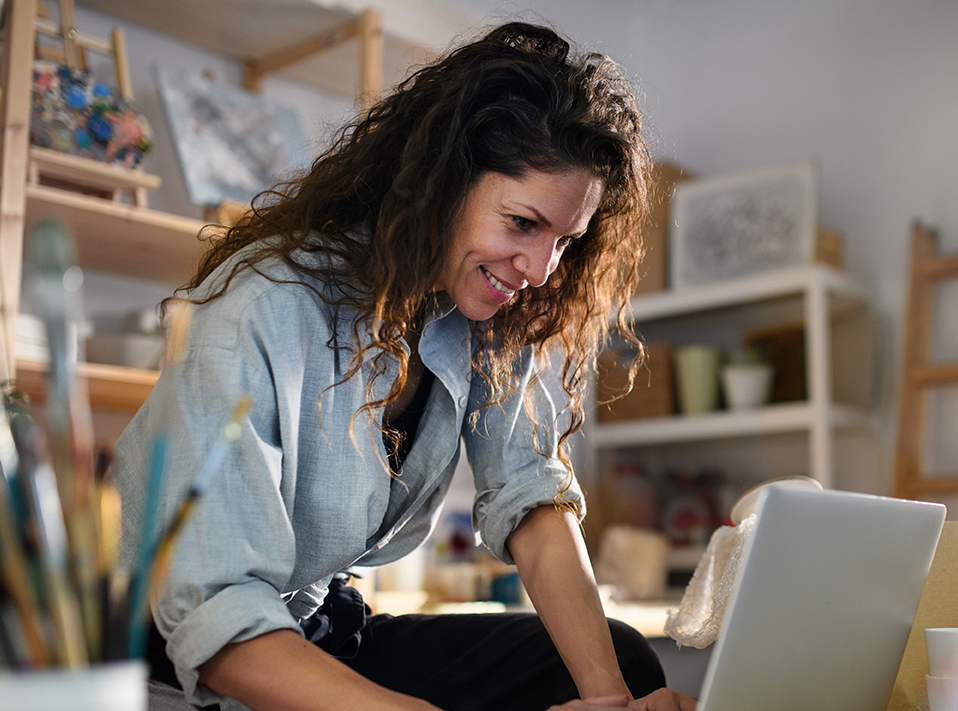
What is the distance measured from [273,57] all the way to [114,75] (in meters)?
0.38

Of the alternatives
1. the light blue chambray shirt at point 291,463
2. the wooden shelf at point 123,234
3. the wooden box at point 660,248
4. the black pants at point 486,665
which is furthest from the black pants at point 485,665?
the wooden box at point 660,248

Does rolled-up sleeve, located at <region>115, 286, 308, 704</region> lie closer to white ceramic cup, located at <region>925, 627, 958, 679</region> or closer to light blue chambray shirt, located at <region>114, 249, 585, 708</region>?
light blue chambray shirt, located at <region>114, 249, 585, 708</region>

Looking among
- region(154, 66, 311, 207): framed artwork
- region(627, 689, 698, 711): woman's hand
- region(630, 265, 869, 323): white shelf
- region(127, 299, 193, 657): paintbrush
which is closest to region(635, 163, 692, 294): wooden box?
region(630, 265, 869, 323): white shelf

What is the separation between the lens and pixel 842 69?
2.64 meters

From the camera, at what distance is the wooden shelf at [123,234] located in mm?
1664

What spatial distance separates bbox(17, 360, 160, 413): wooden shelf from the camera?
1.60m

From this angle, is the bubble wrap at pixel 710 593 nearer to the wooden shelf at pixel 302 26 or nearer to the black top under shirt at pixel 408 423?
the black top under shirt at pixel 408 423

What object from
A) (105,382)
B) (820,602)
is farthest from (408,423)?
(105,382)

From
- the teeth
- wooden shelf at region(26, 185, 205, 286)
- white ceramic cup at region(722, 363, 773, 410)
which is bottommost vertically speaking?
white ceramic cup at region(722, 363, 773, 410)

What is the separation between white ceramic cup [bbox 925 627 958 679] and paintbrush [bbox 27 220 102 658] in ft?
2.15

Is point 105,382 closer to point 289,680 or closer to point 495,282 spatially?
point 495,282

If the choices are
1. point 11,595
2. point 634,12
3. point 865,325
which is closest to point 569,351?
point 11,595

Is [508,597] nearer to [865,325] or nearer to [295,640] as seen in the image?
[865,325]

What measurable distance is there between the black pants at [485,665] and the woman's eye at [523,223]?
49cm
